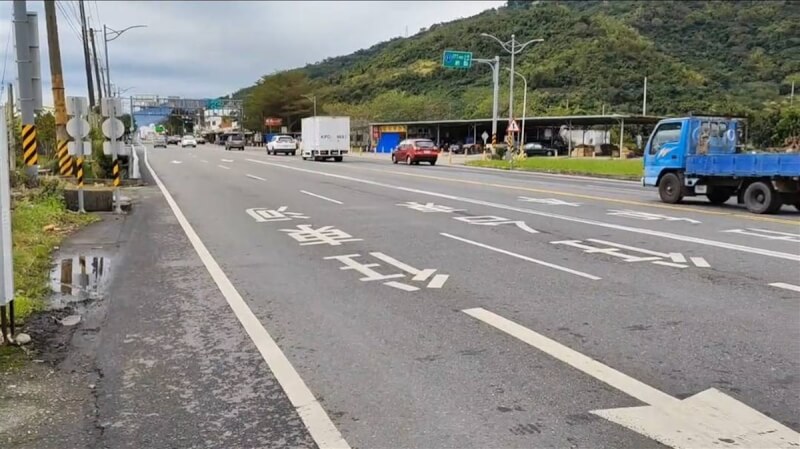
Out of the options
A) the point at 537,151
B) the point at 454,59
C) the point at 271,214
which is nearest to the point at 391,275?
the point at 271,214

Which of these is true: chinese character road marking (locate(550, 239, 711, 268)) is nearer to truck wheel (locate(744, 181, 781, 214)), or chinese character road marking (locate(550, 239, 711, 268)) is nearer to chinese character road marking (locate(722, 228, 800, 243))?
chinese character road marking (locate(722, 228, 800, 243))

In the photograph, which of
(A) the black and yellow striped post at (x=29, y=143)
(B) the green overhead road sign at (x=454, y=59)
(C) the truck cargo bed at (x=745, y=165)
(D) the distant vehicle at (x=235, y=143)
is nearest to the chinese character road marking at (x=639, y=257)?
(C) the truck cargo bed at (x=745, y=165)

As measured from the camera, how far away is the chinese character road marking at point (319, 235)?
37.3ft

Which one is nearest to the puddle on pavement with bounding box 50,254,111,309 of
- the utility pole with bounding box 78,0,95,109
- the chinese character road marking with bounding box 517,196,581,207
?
the chinese character road marking with bounding box 517,196,581,207

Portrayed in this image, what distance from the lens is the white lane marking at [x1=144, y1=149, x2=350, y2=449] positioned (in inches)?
164

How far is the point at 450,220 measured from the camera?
14047mm

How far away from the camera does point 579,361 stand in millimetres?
5391

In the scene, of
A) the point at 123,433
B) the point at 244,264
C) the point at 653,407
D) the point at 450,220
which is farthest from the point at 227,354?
the point at 450,220

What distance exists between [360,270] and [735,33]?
8301cm

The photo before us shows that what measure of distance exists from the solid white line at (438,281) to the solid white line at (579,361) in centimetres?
120

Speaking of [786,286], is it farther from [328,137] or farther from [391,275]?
[328,137]

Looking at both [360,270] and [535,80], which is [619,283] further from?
[535,80]

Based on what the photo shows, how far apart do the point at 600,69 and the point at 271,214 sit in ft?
276

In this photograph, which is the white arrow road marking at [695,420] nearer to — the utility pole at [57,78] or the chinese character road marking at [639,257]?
the chinese character road marking at [639,257]
